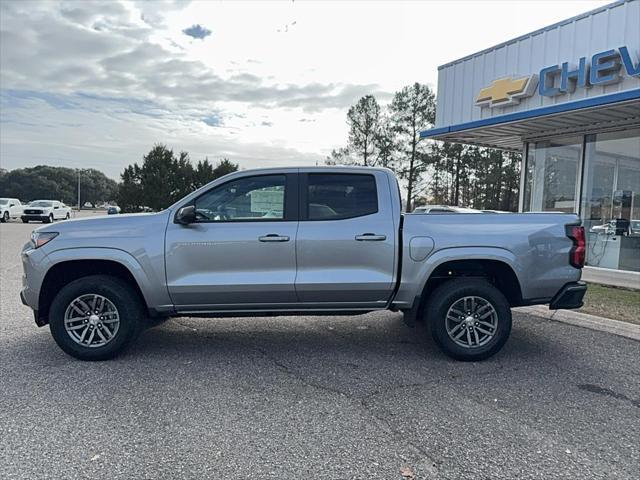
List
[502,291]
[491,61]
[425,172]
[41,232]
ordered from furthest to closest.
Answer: [425,172] < [491,61] < [502,291] < [41,232]

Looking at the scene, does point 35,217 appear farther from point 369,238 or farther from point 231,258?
point 369,238

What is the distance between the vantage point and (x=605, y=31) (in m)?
9.25

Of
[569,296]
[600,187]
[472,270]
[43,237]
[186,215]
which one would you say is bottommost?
[569,296]

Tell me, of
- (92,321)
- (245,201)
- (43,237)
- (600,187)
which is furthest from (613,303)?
(43,237)

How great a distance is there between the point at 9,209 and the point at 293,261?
35.9 m

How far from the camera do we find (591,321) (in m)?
6.36

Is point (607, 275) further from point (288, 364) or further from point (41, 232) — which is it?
point (41, 232)

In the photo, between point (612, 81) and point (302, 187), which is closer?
point (302, 187)

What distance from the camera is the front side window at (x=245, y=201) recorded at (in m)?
4.75

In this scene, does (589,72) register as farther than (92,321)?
Yes

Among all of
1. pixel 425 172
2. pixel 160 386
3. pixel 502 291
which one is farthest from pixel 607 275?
pixel 425 172

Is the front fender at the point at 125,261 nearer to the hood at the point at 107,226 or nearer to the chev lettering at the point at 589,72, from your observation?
the hood at the point at 107,226

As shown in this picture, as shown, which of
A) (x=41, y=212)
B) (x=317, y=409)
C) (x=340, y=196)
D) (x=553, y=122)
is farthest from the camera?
(x=41, y=212)

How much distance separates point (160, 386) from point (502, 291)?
3.58 m
